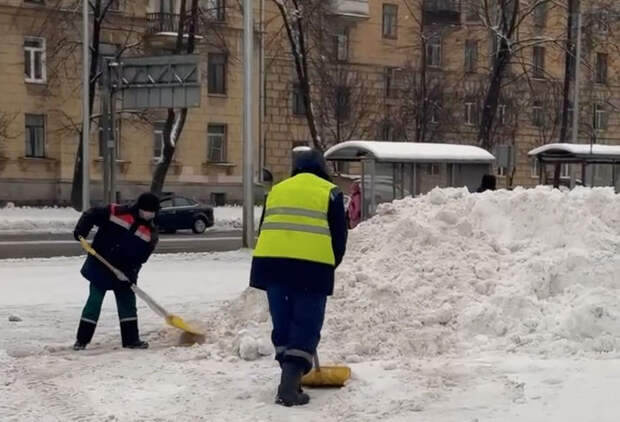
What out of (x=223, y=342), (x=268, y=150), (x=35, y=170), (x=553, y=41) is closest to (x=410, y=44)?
(x=268, y=150)

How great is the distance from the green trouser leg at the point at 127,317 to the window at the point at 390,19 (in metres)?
40.1

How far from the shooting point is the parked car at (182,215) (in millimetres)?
28609

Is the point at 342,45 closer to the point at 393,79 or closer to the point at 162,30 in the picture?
the point at 393,79

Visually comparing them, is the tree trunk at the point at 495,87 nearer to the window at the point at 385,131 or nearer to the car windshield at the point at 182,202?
the window at the point at 385,131

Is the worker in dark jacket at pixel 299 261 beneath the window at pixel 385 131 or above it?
beneath

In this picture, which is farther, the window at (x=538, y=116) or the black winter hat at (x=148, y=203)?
the window at (x=538, y=116)

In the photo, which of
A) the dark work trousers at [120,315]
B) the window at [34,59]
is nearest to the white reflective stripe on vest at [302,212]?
the dark work trousers at [120,315]

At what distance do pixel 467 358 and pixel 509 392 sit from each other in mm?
941

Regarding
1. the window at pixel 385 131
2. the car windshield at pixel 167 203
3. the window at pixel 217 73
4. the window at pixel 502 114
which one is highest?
the window at pixel 217 73

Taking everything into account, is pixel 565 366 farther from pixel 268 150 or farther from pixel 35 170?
pixel 268 150

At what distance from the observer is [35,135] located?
1419 inches

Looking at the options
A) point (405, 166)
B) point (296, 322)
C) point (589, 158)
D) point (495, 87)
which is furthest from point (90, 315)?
point (495, 87)

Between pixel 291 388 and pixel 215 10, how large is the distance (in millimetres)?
33330

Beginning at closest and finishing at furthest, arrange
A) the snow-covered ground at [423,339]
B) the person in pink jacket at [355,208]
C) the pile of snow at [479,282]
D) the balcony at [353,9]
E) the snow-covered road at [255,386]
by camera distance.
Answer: the snow-covered road at [255,386] < the snow-covered ground at [423,339] < the pile of snow at [479,282] < the person in pink jacket at [355,208] < the balcony at [353,9]
